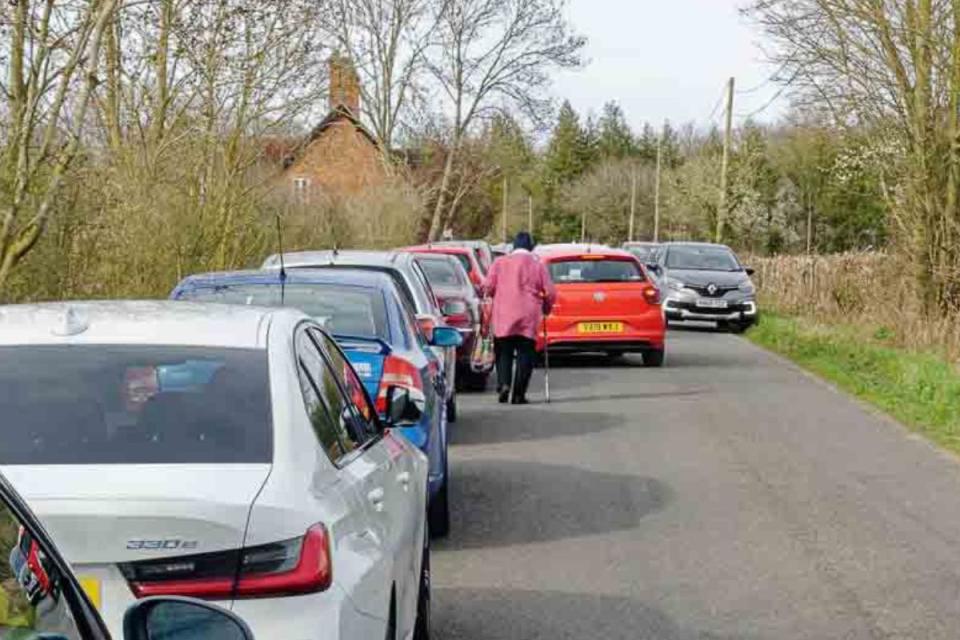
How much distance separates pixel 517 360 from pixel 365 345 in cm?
739

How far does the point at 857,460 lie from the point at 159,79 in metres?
13.6

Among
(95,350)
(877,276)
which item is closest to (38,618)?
(95,350)

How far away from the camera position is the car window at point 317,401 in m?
5.00

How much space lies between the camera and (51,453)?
15.7ft

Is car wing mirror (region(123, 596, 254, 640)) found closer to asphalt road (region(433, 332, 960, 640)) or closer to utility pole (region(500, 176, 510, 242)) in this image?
asphalt road (region(433, 332, 960, 640))

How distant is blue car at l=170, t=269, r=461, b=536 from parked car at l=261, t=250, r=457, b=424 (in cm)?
135

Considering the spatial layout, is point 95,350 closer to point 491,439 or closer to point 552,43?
point 491,439

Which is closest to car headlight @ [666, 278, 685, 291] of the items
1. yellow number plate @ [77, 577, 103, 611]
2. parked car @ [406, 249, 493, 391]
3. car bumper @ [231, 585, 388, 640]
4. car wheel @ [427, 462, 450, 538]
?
parked car @ [406, 249, 493, 391]

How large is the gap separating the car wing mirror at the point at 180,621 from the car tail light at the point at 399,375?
6250 mm

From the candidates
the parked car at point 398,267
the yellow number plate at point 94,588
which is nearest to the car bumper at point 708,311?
the parked car at point 398,267

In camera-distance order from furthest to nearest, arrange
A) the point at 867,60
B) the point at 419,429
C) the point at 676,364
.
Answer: the point at 867,60
the point at 676,364
the point at 419,429

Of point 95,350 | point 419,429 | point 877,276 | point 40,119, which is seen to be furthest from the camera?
point 877,276

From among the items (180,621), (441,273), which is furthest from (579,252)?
(180,621)

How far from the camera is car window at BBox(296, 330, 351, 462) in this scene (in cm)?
500
